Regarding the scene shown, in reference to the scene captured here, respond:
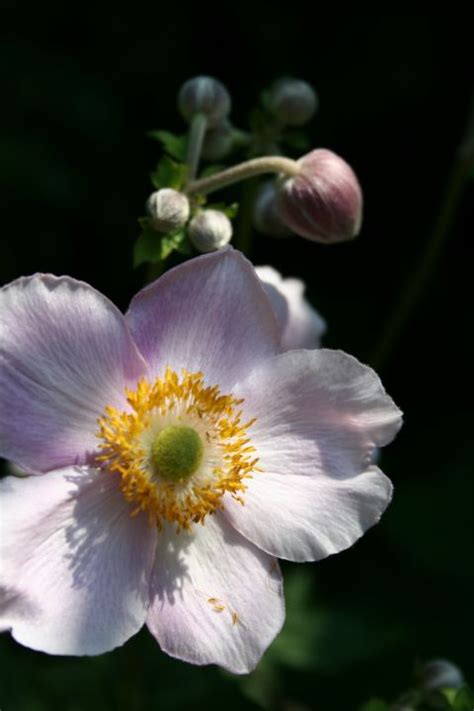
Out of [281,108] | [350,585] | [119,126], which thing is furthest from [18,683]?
[119,126]

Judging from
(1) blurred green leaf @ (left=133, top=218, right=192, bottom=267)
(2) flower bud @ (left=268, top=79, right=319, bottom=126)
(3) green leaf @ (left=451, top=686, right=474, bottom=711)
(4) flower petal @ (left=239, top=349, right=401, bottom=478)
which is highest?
(2) flower bud @ (left=268, top=79, right=319, bottom=126)

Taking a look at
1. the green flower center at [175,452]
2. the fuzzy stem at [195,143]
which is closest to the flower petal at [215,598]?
the green flower center at [175,452]

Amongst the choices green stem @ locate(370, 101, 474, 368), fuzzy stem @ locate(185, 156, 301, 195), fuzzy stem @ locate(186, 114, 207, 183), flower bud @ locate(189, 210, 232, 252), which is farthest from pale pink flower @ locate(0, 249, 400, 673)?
green stem @ locate(370, 101, 474, 368)

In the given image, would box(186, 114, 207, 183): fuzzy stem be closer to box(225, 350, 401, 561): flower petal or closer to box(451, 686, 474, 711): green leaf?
box(225, 350, 401, 561): flower petal

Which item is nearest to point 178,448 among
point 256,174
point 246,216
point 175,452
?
point 175,452

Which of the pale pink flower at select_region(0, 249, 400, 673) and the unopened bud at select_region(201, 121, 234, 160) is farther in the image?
the unopened bud at select_region(201, 121, 234, 160)
